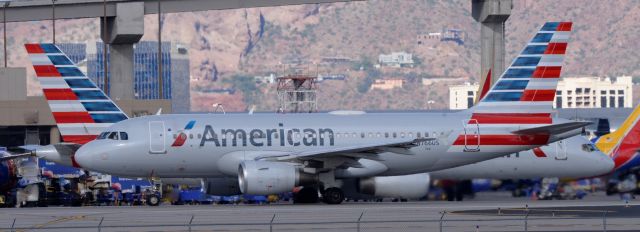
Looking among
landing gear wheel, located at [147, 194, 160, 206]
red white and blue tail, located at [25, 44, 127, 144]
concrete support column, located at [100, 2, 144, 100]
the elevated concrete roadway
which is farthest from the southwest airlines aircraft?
the elevated concrete roadway

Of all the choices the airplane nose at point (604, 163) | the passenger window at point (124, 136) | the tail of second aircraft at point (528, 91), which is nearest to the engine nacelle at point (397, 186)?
the tail of second aircraft at point (528, 91)

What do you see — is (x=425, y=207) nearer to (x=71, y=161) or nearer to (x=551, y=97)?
(x=551, y=97)

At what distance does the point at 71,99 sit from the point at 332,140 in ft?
40.5

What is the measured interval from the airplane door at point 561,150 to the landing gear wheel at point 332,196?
32.9ft

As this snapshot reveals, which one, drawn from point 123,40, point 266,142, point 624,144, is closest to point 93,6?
point 123,40

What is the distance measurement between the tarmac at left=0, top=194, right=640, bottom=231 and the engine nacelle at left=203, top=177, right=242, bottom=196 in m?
4.16

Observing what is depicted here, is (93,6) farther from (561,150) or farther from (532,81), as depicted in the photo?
(561,150)

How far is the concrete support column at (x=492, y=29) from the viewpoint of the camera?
82.9 meters

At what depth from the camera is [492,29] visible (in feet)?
277

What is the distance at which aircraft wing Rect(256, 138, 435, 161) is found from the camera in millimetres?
53781

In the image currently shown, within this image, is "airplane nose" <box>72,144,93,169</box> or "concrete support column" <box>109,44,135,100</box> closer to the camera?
"airplane nose" <box>72,144,93,169</box>

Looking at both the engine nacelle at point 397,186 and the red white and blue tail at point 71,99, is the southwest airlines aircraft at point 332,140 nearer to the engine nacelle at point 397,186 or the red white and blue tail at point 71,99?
the engine nacelle at point 397,186

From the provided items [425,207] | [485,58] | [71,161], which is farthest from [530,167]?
[485,58]

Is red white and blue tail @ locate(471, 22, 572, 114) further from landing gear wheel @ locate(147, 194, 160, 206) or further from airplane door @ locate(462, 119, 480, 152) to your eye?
landing gear wheel @ locate(147, 194, 160, 206)
